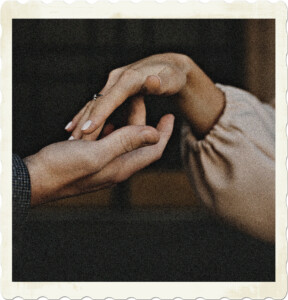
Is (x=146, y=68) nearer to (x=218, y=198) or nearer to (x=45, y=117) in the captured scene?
(x=218, y=198)

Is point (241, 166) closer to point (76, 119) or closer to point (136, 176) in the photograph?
point (76, 119)

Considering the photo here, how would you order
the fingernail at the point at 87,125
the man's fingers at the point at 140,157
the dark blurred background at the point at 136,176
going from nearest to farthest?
the fingernail at the point at 87,125, the man's fingers at the point at 140,157, the dark blurred background at the point at 136,176

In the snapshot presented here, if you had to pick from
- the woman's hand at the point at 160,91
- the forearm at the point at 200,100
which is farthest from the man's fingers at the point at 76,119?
the forearm at the point at 200,100

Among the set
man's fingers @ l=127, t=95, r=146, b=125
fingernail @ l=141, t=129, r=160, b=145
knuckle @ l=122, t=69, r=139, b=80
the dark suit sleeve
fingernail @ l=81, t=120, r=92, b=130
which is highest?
knuckle @ l=122, t=69, r=139, b=80

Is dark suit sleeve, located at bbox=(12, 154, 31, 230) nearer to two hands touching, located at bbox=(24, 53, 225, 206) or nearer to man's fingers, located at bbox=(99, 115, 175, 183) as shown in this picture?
two hands touching, located at bbox=(24, 53, 225, 206)

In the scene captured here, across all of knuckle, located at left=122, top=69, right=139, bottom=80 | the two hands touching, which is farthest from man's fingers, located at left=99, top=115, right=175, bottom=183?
knuckle, located at left=122, top=69, right=139, bottom=80

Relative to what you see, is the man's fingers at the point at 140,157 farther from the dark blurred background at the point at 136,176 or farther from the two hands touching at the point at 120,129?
the dark blurred background at the point at 136,176
